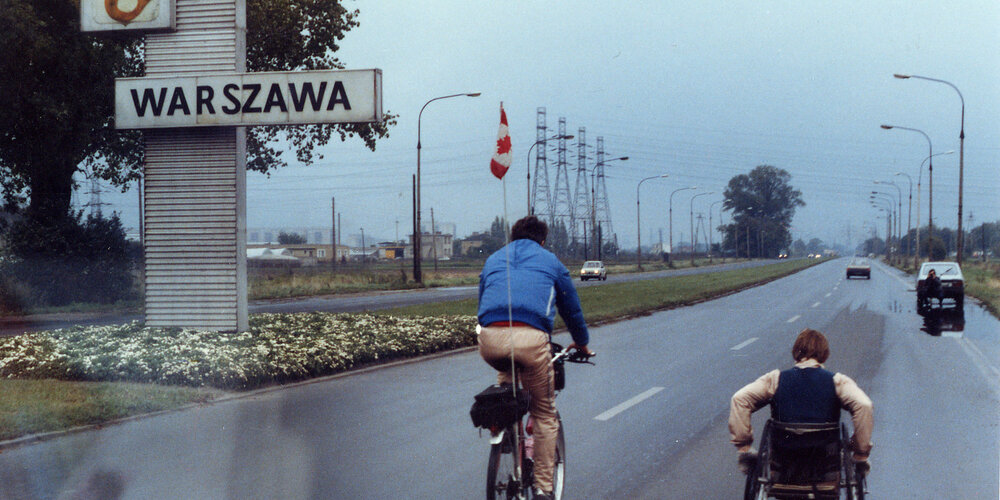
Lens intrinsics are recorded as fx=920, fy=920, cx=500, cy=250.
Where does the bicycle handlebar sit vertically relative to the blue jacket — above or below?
below

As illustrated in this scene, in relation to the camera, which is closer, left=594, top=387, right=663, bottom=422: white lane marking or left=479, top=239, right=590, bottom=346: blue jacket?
left=479, top=239, right=590, bottom=346: blue jacket

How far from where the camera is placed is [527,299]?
488 centimetres

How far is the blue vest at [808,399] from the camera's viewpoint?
434 cm

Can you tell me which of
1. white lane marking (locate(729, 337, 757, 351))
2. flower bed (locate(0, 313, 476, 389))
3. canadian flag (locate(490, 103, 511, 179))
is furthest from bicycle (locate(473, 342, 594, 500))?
white lane marking (locate(729, 337, 757, 351))

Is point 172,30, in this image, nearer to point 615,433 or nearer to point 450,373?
point 450,373

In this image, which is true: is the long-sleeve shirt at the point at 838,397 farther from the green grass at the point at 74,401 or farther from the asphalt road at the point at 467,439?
the green grass at the point at 74,401

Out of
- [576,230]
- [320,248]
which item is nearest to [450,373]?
[576,230]

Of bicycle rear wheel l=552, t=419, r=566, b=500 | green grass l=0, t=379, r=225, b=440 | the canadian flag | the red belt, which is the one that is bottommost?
green grass l=0, t=379, r=225, b=440

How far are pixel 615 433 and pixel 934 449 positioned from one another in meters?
2.51

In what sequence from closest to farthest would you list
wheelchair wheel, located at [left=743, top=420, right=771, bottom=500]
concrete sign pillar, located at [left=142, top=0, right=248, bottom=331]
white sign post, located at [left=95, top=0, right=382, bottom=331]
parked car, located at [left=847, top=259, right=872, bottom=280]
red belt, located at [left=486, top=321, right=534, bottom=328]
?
wheelchair wheel, located at [left=743, top=420, right=771, bottom=500] < red belt, located at [left=486, top=321, right=534, bottom=328] < white sign post, located at [left=95, top=0, right=382, bottom=331] < concrete sign pillar, located at [left=142, top=0, right=248, bottom=331] < parked car, located at [left=847, top=259, right=872, bottom=280]

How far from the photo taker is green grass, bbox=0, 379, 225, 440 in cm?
807

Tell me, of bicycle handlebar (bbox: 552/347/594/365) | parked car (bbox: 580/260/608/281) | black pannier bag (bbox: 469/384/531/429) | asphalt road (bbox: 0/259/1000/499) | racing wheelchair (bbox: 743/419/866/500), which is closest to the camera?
racing wheelchair (bbox: 743/419/866/500)

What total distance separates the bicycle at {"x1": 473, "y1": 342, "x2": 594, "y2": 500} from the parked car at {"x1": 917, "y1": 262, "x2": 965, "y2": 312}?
23.7m

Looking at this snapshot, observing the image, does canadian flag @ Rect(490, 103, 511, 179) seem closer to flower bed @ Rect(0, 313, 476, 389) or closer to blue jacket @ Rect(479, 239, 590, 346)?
blue jacket @ Rect(479, 239, 590, 346)
